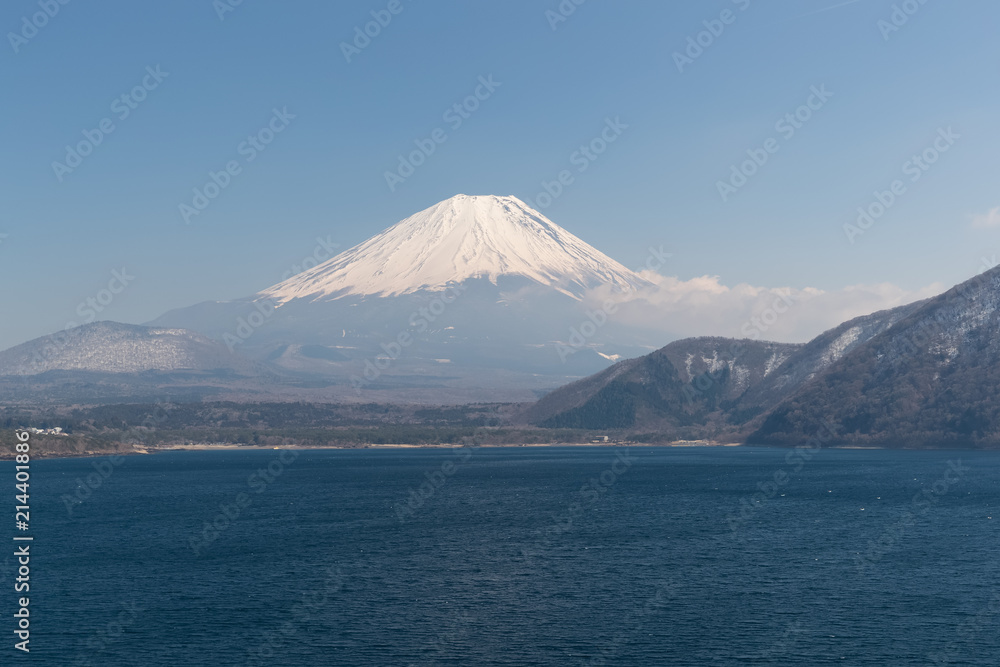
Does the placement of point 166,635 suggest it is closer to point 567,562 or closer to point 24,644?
point 24,644

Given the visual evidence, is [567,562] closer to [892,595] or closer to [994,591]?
[892,595]

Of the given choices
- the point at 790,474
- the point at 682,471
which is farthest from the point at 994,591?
the point at 682,471

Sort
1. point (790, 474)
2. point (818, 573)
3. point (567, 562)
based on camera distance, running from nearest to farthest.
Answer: point (818, 573), point (567, 562), point (790, 474)

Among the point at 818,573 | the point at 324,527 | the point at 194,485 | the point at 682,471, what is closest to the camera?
the point at 818,573

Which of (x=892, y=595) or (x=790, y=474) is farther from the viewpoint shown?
(x=790, y=474)

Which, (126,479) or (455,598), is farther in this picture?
(126,479)

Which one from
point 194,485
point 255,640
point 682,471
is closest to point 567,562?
point 255,640
